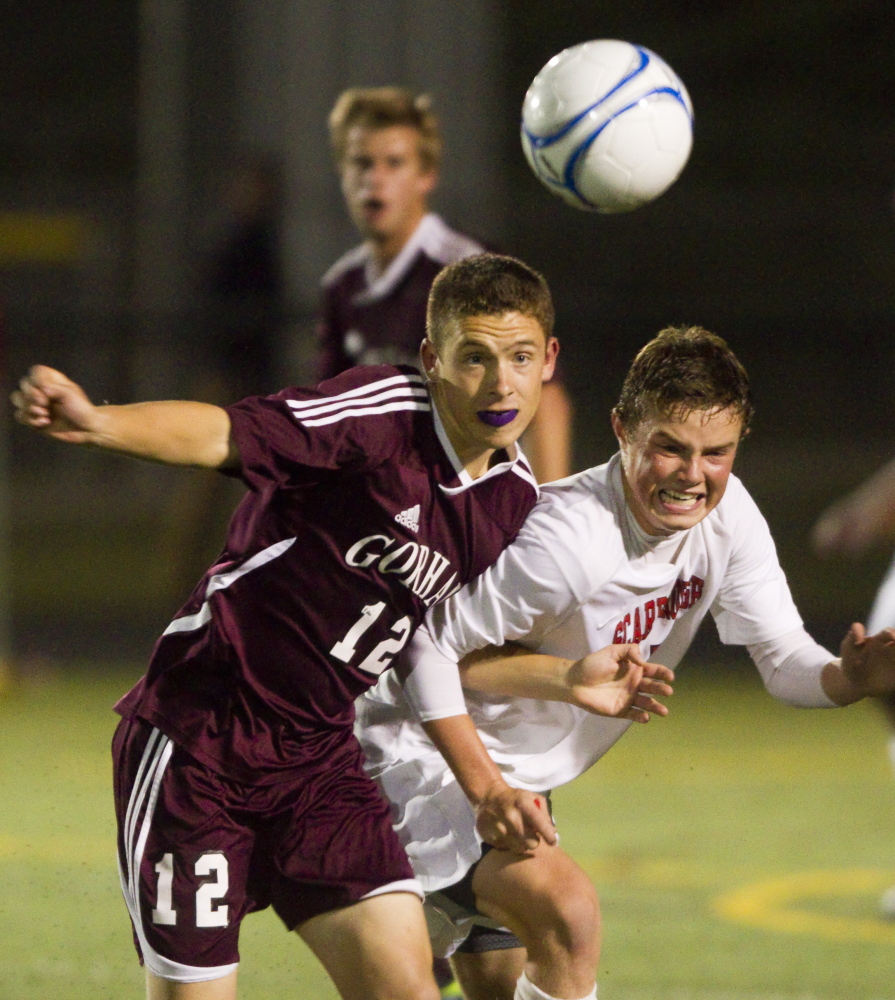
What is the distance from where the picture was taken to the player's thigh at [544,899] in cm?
316

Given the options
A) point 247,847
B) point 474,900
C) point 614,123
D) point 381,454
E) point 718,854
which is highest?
point 614,123

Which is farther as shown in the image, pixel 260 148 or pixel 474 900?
pixel 260 148

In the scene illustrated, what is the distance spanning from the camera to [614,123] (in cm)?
364

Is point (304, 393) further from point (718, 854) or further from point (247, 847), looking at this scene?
point (718, 854)

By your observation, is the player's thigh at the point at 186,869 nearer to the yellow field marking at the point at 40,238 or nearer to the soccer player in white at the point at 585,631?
the soccer player in white at the point at 585,631

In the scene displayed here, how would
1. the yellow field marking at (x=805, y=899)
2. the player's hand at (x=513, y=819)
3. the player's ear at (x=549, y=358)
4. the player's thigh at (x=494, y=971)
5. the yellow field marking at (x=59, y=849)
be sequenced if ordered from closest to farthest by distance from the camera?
the player's hand at (x=513, y=819) → the player's ear at (x=549, y=358) → the player's thigh at (x=494, y=971) → the yellow field marking at (x=805, y=899) → the yellow field marking at (x=59, y=849)

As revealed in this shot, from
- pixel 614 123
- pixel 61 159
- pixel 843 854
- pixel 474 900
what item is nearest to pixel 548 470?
pixel 614 123

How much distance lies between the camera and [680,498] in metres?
3.16

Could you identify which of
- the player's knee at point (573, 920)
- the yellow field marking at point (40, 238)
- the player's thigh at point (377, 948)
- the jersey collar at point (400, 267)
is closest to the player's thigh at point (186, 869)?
the player's thigh at point (377, 948)

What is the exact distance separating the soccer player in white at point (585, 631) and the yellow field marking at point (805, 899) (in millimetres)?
1693

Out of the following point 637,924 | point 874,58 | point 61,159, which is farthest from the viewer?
point 874,58

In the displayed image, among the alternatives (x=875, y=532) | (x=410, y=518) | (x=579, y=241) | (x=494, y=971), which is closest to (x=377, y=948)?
(x=494, y=971)

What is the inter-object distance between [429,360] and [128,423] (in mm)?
763

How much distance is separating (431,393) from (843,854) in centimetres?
337
